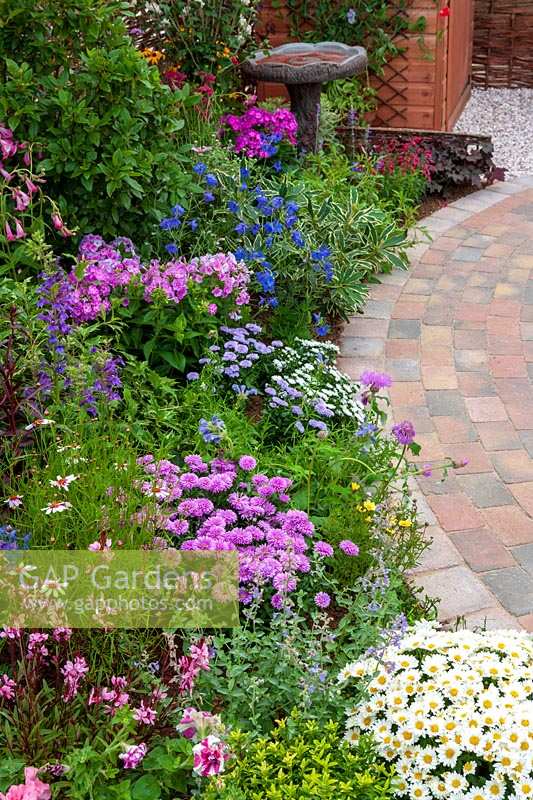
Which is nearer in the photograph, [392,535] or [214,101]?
[392,535]

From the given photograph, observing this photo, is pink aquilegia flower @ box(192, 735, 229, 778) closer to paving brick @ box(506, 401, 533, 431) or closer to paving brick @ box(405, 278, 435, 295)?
paving brick @ box(506, 401, 533, 431)

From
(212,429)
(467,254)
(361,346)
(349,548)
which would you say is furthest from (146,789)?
(467,254)

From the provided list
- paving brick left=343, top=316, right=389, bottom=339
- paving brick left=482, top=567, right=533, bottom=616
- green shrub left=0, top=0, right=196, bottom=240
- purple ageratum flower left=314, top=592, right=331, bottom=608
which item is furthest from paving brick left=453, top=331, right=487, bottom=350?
purple ageratum flower left=314, top=592, right=331, bottom=608

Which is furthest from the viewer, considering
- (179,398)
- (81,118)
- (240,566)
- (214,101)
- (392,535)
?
(214,101)

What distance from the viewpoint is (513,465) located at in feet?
13.5

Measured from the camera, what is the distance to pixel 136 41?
6320 millimetres

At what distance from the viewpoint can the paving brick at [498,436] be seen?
167 inches

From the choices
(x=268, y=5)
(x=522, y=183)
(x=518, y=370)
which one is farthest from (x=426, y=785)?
(x=268, y=5)

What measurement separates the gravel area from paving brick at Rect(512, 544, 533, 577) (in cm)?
476

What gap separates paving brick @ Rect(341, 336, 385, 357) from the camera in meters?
A: 4.99

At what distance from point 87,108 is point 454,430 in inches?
83.0

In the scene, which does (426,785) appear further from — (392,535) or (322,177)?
(322,177)

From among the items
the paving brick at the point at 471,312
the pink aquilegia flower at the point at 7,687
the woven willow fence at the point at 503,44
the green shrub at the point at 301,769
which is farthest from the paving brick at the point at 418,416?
the woven willow fence at the point at 503,44

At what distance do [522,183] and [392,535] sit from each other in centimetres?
507
